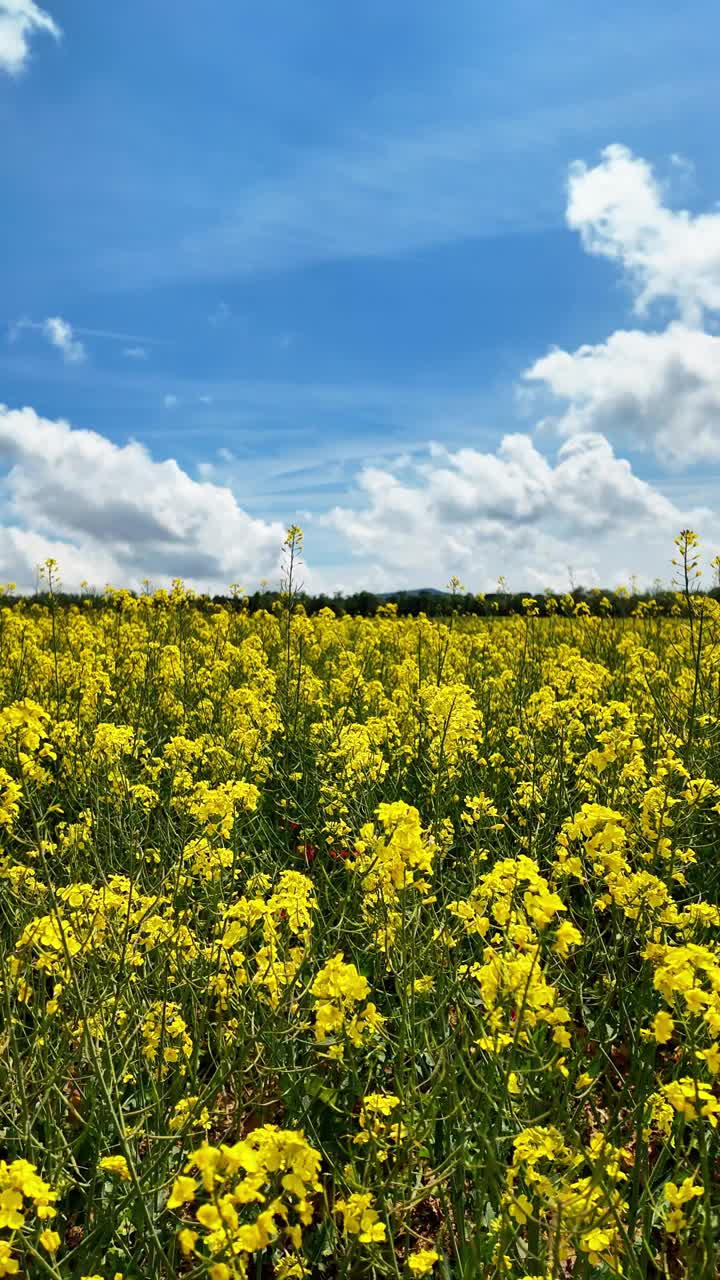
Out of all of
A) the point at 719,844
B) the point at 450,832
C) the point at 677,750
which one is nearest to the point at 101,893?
the point at 450,832

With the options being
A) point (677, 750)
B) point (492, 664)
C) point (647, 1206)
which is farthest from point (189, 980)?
point (492, 664)

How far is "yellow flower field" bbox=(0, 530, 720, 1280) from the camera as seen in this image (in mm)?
2090

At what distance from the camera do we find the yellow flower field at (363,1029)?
209 cm

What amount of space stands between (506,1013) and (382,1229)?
0.63 m

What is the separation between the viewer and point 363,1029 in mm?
2736

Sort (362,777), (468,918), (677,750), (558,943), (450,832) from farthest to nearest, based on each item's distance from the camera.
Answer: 1. (677,750)
2. (362,777)
3. (450,832)
4. (468,918)
5. (558,943)

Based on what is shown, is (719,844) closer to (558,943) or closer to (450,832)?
(450,832)

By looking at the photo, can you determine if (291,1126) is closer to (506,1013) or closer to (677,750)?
(506,1013)

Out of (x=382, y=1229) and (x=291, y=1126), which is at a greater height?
(x=382, y=1229)

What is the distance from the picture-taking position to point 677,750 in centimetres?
513

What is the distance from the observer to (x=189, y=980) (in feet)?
9.30

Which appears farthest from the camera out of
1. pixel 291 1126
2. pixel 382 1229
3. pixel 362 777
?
pixel 362 777

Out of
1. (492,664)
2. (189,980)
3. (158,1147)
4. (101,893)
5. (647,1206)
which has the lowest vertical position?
(647,1206)

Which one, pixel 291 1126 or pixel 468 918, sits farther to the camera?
pixel 468 918
